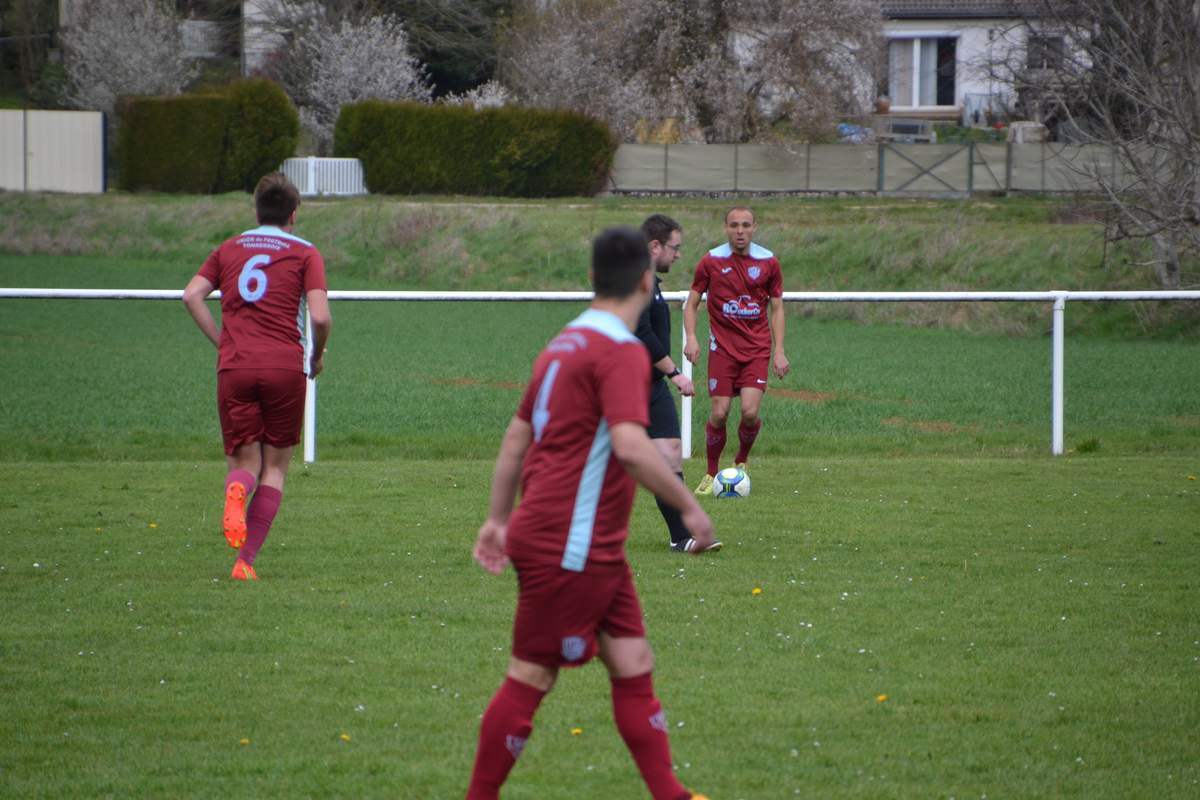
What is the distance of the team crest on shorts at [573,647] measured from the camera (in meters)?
4.29

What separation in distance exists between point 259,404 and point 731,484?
14.1 feet

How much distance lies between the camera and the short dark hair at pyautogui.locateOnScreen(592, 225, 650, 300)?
14.0ft

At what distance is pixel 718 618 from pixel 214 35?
215 feet

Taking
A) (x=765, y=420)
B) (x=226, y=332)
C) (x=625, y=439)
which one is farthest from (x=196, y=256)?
(x=625, y=439)

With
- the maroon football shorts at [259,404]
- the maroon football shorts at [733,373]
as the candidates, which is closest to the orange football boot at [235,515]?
the maroon football shorts at [259,404]

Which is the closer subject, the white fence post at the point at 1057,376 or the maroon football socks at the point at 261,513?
the maroon football socks at the point at 261,513

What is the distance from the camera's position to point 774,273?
11211mm

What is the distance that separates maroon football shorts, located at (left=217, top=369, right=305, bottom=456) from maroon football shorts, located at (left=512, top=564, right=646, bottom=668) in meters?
3.72

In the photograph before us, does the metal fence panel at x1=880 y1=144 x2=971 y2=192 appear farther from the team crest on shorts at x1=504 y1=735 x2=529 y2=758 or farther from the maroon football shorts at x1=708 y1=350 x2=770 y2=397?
the team crest on shorts at x1=504 y1=735 x2=529 y2=758

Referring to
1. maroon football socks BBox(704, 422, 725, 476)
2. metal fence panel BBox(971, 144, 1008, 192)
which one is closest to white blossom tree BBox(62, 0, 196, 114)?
metal fence panel BBox(971, 144, 1008, 192)

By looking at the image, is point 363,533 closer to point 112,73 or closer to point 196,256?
point 196,256

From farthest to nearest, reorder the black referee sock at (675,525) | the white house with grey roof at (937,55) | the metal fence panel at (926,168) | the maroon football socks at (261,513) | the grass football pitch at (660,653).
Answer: the white house with grey roof at (937,55) → the metal fence panel at (926,168) → the black referee sock at (675,525) → the maroon football socks at (261,513) → the grass football pitch at (660,653)

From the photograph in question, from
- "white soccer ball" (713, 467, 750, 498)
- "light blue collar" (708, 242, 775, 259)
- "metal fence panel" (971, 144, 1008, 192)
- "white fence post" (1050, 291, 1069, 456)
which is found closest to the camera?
"white soccer ball" (713, 467, 750, 498)

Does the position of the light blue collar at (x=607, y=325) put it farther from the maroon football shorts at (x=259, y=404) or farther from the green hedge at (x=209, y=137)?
the green hedge at (x=209, y=137)
